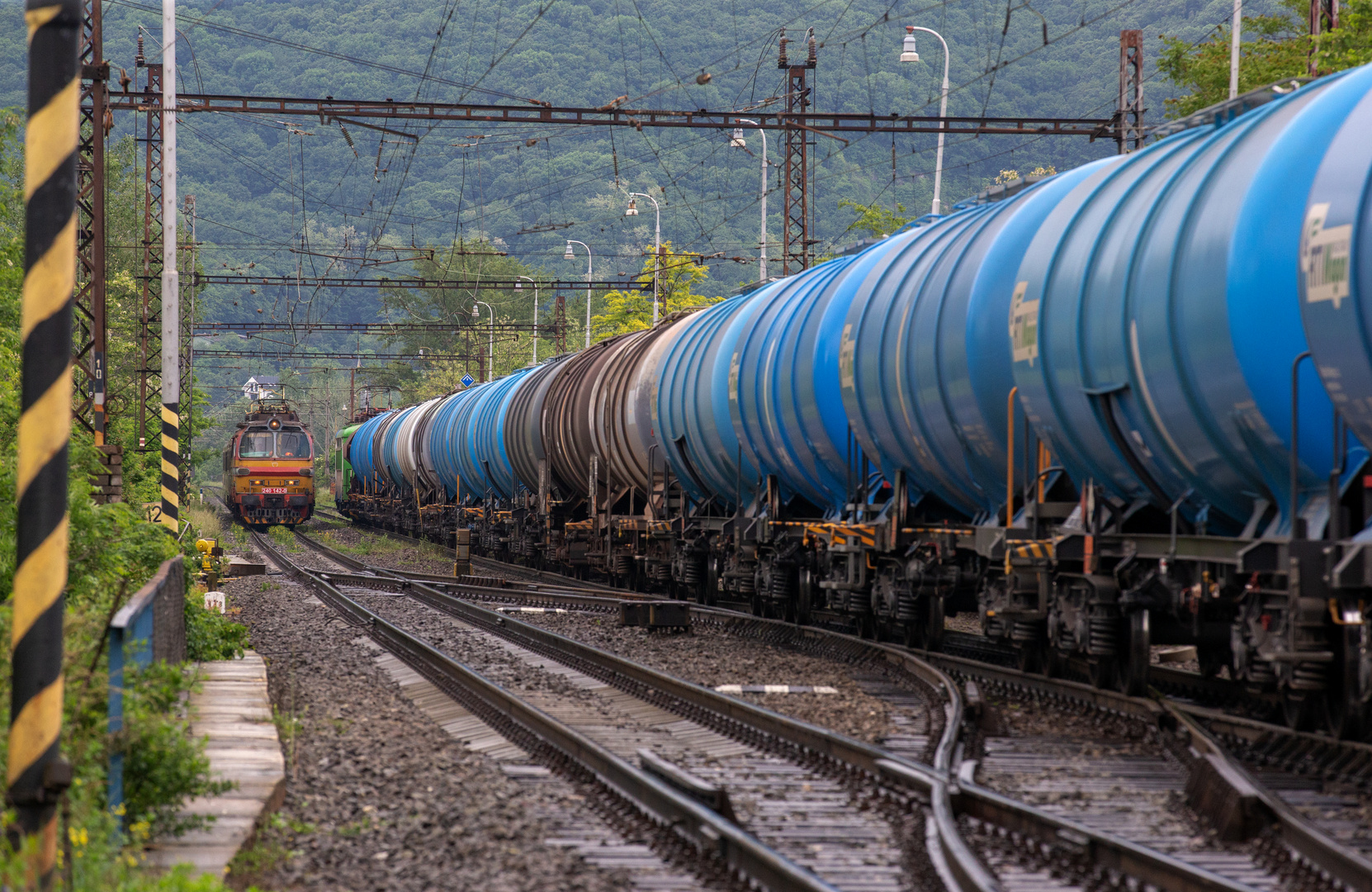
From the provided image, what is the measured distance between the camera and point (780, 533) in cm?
1644

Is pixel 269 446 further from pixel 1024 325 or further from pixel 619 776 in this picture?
pixel 619 776

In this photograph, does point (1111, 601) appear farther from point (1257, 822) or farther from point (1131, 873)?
point (1131, 873)

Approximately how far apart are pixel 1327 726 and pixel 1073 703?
226cm

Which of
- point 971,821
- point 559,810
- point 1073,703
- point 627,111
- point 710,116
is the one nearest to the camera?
point 971,821

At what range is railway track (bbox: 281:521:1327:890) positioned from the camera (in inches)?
216

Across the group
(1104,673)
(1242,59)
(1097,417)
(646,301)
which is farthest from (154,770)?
(646,301)

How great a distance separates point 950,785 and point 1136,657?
10.6 feet

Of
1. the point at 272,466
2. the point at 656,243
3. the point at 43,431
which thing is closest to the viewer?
the point at 43,431

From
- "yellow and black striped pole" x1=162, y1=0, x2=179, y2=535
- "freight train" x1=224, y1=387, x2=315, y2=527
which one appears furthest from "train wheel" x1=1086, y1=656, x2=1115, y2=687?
"freight train" x1=224, y1=387, x2=315, y2=527

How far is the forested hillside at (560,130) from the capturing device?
71188 mm

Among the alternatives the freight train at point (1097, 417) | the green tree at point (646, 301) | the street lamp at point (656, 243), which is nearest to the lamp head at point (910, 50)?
the street lamp at point (656, 243)

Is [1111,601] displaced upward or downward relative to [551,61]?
downward

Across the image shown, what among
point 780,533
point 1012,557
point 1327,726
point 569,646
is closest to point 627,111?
point 780,533

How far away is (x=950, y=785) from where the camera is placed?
22.8 ft
